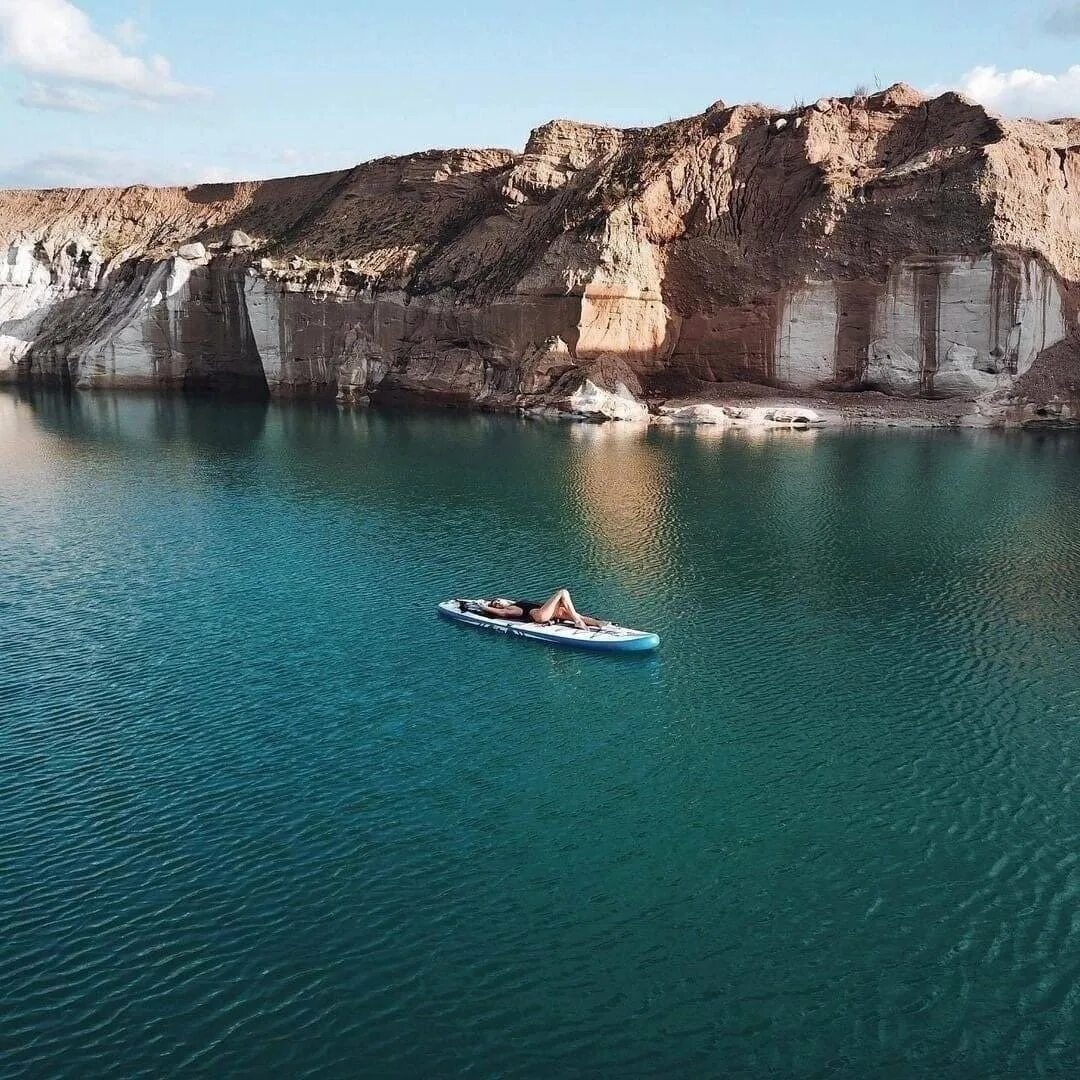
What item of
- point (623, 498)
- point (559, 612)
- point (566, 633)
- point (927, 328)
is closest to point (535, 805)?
point (566, 633)

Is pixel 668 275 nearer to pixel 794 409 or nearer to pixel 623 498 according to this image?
pixel 794 409

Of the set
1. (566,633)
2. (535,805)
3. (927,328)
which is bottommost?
(535,805)

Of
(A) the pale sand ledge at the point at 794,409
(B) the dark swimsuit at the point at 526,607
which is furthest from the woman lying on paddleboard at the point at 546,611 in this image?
(A) the pale sand ledge at the point at 794,409

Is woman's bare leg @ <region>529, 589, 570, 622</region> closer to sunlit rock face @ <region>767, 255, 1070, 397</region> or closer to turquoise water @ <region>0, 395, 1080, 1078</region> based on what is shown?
turquoise water @ <region>0, 395, 1080, 1078</region>

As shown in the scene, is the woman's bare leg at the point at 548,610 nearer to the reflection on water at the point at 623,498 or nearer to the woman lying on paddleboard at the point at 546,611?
the woman lying on paddleboard at the point at 546,611

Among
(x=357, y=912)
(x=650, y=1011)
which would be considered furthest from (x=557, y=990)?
(x=357, y=912)

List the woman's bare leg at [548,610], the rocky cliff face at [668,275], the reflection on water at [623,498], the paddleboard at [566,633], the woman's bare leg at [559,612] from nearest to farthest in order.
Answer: the paddleboard at [566,633] → the woman's bare leg at [559,612] → the woman's bare leg at [548,610] → the reflection on water at [623,498] → the rocky cliff face at [668,275]

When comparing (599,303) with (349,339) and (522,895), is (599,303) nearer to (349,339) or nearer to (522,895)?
(349,339)
